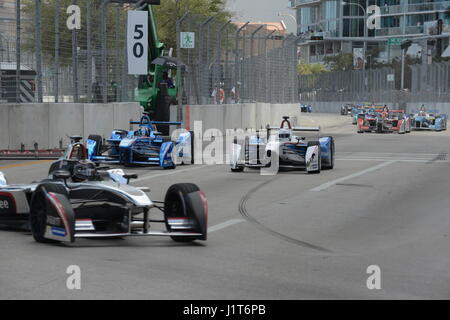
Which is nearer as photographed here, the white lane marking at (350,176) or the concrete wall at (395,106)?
the white lane marking at (350,176)

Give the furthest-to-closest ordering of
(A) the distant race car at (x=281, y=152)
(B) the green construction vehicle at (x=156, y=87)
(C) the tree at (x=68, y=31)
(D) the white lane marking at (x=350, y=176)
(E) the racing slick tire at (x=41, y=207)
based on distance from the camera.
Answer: (B) the green construction vehicle at (x=156, y=87)
(C) the tree at (x=68, y=31)
(A) the distant race car at (x=281, y=152)
(D) the white lane marking at (x=350, y=176)
(E) the racing slick tire at (x=41, y=207)

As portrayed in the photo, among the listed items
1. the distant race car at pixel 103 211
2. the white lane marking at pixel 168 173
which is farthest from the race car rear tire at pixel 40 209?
the white lane marking at pixel 168 173

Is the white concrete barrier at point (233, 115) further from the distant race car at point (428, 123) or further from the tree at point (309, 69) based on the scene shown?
the tree at point (309, 69)

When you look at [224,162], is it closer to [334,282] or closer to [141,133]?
[141,133]

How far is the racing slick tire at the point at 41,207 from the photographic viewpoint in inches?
364

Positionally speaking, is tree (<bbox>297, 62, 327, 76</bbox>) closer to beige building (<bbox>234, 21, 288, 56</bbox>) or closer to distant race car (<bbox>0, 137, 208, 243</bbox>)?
beige building (<bbox>234, 21, 288, 56</bbox>)

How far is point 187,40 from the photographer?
32.4m

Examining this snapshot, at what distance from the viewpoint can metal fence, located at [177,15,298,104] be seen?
33.4 m

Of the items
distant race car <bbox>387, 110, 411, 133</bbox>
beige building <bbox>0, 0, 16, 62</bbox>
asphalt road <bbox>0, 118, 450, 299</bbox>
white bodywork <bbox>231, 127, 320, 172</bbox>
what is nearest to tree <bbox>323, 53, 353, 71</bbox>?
distant race car <bbox>387, 110, 411, 133</bbox>

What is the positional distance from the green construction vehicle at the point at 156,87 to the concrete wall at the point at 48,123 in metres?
3.41

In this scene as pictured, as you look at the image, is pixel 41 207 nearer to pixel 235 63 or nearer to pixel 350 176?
pixel 350 176

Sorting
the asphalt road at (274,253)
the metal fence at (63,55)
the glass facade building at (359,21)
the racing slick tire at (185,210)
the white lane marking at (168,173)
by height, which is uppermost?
the glass facade building at (359,21)

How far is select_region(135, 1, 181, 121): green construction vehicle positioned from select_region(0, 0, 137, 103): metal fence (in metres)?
1.12

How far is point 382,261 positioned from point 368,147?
775 inches
